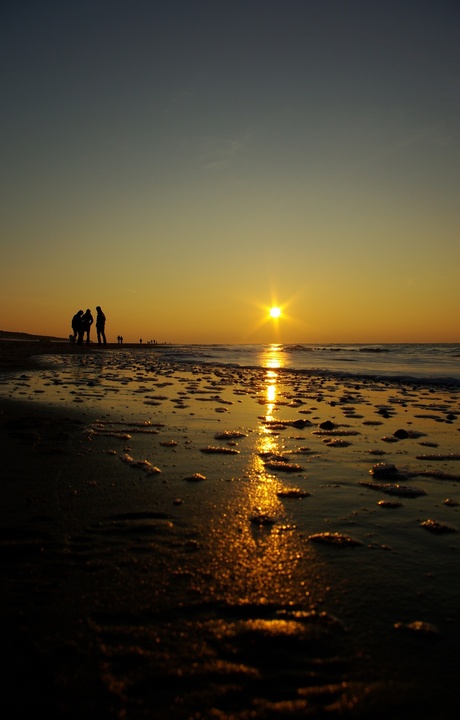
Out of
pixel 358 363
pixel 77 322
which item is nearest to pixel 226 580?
pixel 358 363

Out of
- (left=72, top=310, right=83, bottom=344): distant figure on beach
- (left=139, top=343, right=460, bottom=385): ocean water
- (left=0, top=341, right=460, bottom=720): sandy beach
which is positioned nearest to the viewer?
(left=0, top=341, right=460, bottom=720): sandy beach

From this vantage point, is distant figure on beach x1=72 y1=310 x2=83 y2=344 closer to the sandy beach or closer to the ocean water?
the ocean water

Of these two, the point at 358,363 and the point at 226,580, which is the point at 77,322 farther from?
the point at 226,580

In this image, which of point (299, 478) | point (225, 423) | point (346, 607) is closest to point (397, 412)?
point (225, 423)

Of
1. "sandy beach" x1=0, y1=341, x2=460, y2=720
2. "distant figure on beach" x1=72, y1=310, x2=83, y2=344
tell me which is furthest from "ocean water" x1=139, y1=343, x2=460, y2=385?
"sandy beach" x1=0, y1=341, x2=460, y2=720

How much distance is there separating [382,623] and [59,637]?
5.01 ft

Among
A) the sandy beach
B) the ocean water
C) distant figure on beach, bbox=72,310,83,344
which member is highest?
distant figure on beach, bbox=72,310,83,344

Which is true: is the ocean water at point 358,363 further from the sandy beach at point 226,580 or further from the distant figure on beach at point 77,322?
the sandy beach at point 226,580

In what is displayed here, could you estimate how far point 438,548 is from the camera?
9.87 ft

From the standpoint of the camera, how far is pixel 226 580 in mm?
2514

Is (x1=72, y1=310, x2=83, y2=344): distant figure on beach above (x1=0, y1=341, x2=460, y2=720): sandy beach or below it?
above

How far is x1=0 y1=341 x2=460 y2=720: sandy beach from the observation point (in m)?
1.74

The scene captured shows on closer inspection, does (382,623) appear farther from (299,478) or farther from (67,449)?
(67,449)

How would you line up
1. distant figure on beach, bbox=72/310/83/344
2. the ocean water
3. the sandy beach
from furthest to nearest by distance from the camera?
distant figure on beach, bbox=72/310/83/344, the ocean water, the sandy beach
